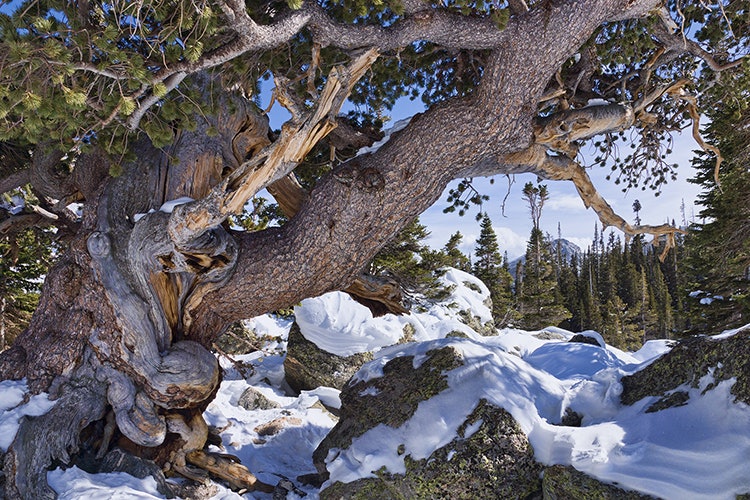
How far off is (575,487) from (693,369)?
1.42 m

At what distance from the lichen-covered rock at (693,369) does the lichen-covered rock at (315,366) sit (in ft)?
19.8

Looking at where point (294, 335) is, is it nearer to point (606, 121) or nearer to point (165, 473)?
point (165, 473)

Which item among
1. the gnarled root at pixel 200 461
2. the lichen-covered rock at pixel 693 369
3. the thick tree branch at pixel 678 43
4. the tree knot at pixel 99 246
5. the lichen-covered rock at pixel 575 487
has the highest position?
the thick tree branch at pixel 678 43

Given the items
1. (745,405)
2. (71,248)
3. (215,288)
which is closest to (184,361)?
(215,288)

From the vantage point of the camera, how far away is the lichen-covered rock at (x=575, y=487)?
9.38 feet

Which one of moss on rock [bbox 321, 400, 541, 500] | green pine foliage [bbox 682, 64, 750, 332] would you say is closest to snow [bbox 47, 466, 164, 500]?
moss on rock [bbox 321, 400, 541, 500]

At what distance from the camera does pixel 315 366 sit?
9094 mm

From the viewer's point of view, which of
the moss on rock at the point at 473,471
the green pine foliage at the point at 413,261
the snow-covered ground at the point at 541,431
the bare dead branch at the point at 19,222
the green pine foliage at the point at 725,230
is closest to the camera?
the snow-covered ground at the point at 541,431

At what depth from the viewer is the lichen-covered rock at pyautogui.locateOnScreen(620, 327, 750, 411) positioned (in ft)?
9.73

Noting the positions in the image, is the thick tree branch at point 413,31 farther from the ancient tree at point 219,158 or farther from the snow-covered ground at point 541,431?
the snow-covered ground at point 541,431

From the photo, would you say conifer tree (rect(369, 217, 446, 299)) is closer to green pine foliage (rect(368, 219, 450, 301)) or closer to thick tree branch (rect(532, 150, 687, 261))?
green pine foliage (rect(368, 219, 450, 301))

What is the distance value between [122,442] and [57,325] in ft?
4.42

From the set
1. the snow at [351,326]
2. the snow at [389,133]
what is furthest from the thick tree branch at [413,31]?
the snow at [351,326]

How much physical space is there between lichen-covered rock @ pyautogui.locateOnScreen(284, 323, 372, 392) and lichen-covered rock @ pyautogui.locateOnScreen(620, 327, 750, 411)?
237 inches
